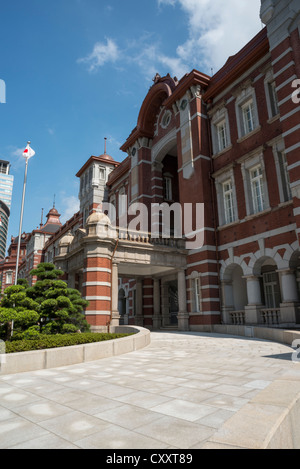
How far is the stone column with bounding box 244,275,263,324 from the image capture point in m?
14.5

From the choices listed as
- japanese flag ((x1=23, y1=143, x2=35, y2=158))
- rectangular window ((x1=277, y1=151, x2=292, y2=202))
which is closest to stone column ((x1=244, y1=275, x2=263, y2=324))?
rectangular window ((x1=277, y1=151, x2=292, y2=202))

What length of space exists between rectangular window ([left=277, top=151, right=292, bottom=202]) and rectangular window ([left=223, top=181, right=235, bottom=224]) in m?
3.14

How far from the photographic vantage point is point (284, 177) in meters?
14.4

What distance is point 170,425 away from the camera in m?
3.06

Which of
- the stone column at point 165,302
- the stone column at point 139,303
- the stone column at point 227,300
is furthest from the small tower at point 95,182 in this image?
the stone column at point 227,300

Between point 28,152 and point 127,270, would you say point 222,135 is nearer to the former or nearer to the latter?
point 127,270

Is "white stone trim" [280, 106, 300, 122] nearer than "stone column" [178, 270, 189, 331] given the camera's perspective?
Yes

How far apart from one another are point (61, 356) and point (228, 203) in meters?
13.1

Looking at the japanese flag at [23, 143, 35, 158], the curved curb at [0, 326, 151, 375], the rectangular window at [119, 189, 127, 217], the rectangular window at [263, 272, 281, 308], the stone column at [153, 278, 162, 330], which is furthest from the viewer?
the rectangular window at [119, 189, 127, 217]

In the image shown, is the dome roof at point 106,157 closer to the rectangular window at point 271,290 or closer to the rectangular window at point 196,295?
the rectangular window at point 196,295

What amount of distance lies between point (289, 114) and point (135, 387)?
1257 centimetres

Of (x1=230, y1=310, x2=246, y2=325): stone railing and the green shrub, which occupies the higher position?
(x1=230, y1=310, x2=246, y2=325): stone railing

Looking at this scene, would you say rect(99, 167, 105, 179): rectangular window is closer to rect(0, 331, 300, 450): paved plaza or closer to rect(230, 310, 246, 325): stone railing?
rect(230, 310, 246, 325): stone railing
